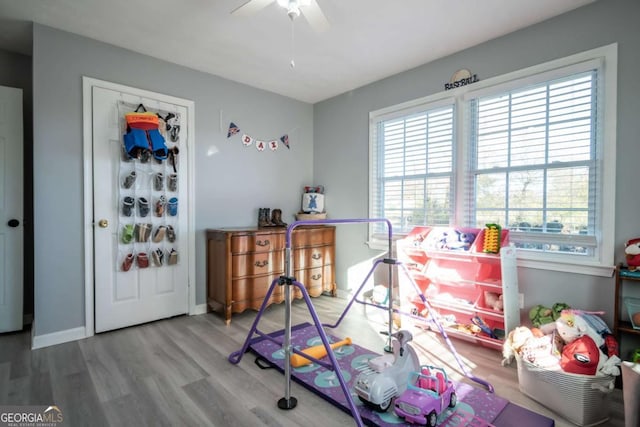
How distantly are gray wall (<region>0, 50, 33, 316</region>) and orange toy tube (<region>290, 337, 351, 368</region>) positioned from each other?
8.90ft

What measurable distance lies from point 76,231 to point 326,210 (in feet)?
8.76

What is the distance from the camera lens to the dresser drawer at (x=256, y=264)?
10.3 feet

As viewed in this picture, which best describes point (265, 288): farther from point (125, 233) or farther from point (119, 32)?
point (119, 32)

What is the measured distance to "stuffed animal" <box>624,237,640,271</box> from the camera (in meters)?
1.97

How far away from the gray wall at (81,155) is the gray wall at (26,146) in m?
0.75

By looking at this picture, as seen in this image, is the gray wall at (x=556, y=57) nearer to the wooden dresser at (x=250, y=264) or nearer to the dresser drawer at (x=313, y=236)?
the dresser drawer at (x=313, y=236)

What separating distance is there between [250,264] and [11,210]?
7.01 ft

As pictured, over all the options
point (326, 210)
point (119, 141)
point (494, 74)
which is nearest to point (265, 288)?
point (326, 210)

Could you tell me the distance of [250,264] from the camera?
3.24 m

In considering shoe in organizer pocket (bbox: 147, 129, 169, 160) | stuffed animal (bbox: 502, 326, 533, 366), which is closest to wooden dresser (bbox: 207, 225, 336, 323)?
shoe in organizer pocket (bbox: 147, 129, 169, 160)

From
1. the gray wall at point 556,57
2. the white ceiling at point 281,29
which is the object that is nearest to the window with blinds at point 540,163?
the gray wall at point 556,57

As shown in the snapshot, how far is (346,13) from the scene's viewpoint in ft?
7.73

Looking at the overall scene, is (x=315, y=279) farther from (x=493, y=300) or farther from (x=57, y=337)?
(x=57, y=337)

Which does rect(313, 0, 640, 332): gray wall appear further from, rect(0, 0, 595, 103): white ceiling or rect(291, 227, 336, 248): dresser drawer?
rect(291, 227, 336, 248): dresser drawer
